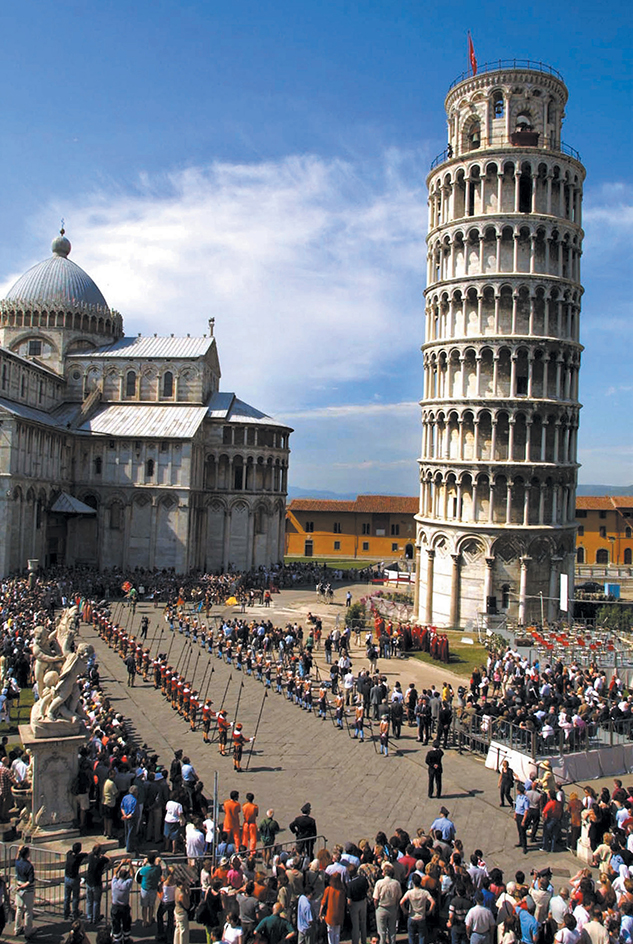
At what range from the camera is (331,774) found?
71.4 feet

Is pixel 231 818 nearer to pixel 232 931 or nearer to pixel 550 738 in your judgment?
pixel 232 931

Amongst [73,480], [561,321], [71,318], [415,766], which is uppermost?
[71,318]

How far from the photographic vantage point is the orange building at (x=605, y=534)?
82250 millimetres

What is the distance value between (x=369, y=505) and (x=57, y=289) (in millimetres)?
40410

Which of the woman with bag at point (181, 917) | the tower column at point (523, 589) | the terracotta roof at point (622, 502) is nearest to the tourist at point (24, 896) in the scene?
the woman with bag at point (181, 917)

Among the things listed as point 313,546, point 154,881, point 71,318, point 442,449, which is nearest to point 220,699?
point 154,881

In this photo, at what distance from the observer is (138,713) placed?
26.3 meters

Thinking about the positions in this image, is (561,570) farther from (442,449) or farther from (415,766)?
(415,766)

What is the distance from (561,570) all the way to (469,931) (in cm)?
3615

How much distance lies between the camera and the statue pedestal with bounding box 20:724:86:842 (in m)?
16.1

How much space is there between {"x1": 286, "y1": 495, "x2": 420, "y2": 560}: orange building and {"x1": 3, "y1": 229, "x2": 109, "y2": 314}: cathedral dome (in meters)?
31.8

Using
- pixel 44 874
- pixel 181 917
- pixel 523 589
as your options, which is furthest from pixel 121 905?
pixel 523 589

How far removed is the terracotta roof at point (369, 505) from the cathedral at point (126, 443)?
698 inches

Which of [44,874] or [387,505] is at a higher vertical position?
[387,505]
